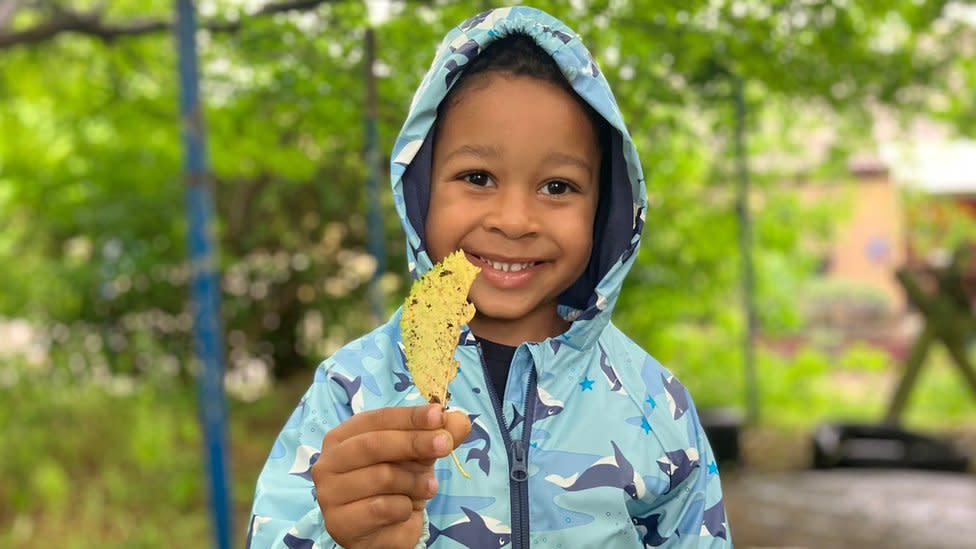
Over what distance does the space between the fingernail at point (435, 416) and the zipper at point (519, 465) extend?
347 mm

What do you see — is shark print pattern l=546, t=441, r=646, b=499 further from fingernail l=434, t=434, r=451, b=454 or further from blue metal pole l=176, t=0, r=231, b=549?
blue metal pole l=176, t=0, r=231, b=549

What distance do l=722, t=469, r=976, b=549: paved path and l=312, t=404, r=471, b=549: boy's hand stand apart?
366 centimetres

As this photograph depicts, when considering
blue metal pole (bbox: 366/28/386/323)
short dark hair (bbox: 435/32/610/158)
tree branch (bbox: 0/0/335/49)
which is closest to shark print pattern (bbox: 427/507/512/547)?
short dark hair (bbox: 435/32/610/158)

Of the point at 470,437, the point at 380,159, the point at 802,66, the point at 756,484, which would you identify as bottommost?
the point at 756,484

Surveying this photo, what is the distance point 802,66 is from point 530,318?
2.10 m

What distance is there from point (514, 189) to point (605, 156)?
0.25 meters

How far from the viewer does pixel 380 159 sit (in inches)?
118

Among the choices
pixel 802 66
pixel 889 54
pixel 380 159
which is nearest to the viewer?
Result: pixel 380 159

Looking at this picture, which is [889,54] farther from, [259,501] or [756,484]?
[259,501]

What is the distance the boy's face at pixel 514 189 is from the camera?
4.52ft

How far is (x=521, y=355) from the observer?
4.82 ft

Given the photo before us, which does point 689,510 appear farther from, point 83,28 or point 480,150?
point 83,28

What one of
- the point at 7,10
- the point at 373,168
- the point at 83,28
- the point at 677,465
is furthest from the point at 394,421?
the point at 83,28

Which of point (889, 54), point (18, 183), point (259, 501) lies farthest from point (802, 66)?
point (18, 183)
